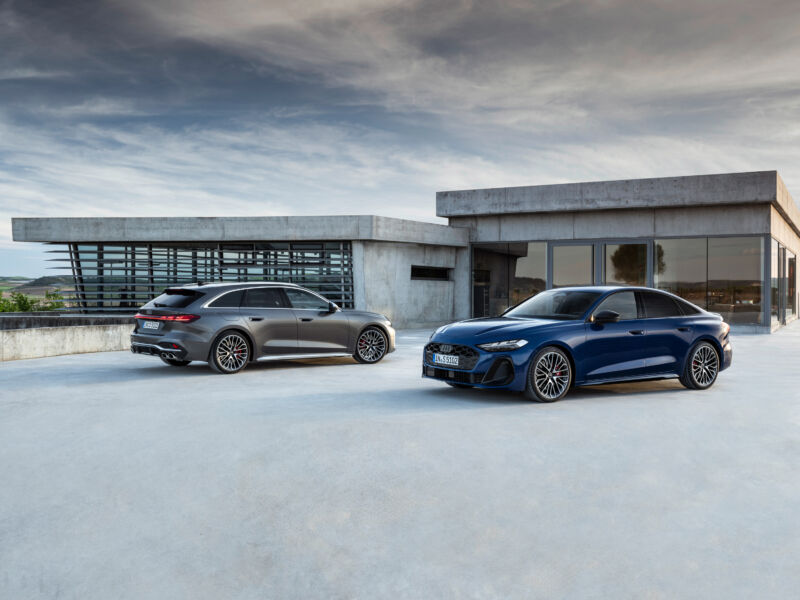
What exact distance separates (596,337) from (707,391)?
208cm

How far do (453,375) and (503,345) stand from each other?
786 mm

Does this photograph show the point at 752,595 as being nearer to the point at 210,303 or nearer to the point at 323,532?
the point at 323,532

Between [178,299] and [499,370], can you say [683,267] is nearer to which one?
[499,370]

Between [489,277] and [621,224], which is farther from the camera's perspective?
[489,277]

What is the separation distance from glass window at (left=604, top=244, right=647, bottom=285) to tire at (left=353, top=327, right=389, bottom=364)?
45.2 ft

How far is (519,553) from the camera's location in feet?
12.3

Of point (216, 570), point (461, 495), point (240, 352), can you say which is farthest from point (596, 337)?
point (216, 570)

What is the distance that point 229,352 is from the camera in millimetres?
11625

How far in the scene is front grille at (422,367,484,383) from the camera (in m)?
8.77

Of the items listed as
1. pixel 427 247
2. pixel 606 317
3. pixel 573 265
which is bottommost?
pixel 606 317

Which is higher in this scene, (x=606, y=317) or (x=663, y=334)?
(x=606, y=317)

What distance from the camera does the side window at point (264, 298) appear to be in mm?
11977

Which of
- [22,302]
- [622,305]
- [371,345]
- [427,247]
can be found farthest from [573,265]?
[22,302]

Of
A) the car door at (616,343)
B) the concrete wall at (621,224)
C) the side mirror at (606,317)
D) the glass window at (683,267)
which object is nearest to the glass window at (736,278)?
the glass window at (683,267)
